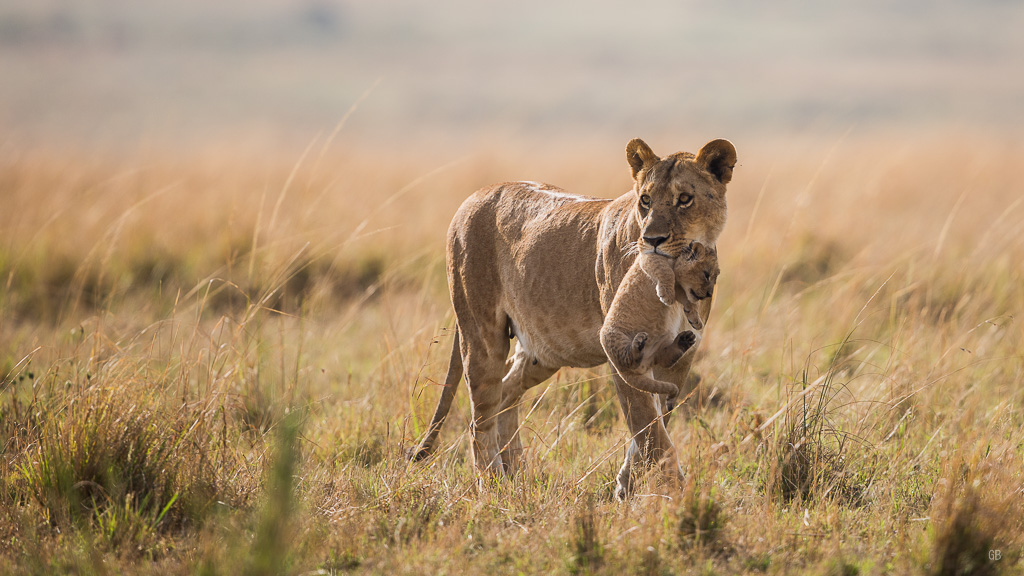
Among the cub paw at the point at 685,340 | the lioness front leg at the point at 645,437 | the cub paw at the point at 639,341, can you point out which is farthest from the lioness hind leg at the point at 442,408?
the cub paw at the point at 685,340

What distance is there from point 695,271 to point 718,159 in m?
0.58

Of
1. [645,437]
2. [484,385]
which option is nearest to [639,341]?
[645,437]

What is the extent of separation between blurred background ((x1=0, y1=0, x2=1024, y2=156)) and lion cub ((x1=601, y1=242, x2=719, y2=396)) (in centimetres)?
→ 3851

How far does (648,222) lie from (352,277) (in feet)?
20.1

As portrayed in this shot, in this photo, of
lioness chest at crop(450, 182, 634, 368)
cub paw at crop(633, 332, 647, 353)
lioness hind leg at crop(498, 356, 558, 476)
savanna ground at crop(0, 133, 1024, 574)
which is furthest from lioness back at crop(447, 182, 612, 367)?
cub paw at crop(633, 332, 647, 353)

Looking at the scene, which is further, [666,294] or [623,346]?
[623,346]

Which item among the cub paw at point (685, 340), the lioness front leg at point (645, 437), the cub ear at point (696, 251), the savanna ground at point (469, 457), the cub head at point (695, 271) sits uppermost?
the cub ear at point (696, 251)

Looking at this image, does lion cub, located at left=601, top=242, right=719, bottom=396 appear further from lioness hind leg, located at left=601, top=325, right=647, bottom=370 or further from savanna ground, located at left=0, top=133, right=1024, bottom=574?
savanna ground, located at left=0, top=133, right=1024, bottom=574

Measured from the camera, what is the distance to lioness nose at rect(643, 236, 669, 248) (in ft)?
10.5

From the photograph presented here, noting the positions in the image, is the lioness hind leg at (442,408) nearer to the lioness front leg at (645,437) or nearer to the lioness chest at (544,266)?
the lioness chest at (544,266)

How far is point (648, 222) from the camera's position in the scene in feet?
10.8

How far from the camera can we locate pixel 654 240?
322cm

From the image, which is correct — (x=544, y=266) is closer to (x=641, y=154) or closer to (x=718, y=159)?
(x=641, y=154)

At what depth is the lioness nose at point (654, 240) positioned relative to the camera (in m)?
3.21
